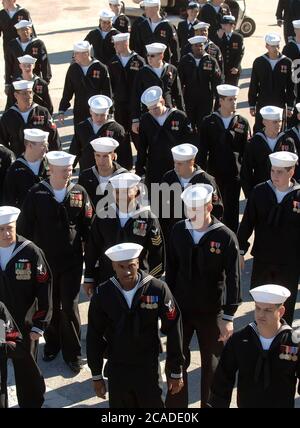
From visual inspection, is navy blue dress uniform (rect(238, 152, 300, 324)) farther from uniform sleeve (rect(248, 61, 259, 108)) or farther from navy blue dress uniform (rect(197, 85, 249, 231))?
uniform sleeve (rect(248, 61, 259, 108))

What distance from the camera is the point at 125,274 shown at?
626cm

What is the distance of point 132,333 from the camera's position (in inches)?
248

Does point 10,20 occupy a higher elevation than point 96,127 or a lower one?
higher

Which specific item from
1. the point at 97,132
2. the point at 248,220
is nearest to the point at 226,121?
the point at 97,132

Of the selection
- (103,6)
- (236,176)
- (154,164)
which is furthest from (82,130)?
(103,6)

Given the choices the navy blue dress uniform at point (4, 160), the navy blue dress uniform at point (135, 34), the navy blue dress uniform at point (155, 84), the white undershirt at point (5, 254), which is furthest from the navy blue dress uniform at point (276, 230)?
the navy blue dress uniform at point (135, 34)

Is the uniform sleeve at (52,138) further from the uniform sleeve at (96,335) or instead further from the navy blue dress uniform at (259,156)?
the uniform sleeve at (96,335)

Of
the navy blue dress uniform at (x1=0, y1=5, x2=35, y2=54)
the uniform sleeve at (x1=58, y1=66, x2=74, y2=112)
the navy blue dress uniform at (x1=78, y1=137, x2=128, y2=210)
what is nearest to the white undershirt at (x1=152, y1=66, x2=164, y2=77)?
the uniform sleeve at (x1=58, y1=66, x2=74, y2=112)

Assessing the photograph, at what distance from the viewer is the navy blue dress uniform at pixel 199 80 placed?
12.8m

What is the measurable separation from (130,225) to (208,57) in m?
5.84

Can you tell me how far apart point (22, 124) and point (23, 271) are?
4.00m

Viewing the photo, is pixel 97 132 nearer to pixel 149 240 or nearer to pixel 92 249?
pixel 92 249

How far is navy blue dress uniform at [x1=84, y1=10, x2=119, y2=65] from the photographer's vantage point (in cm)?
1473

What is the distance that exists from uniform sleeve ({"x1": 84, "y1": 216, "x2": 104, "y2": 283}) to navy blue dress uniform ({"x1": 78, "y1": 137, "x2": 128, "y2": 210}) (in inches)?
33.3
